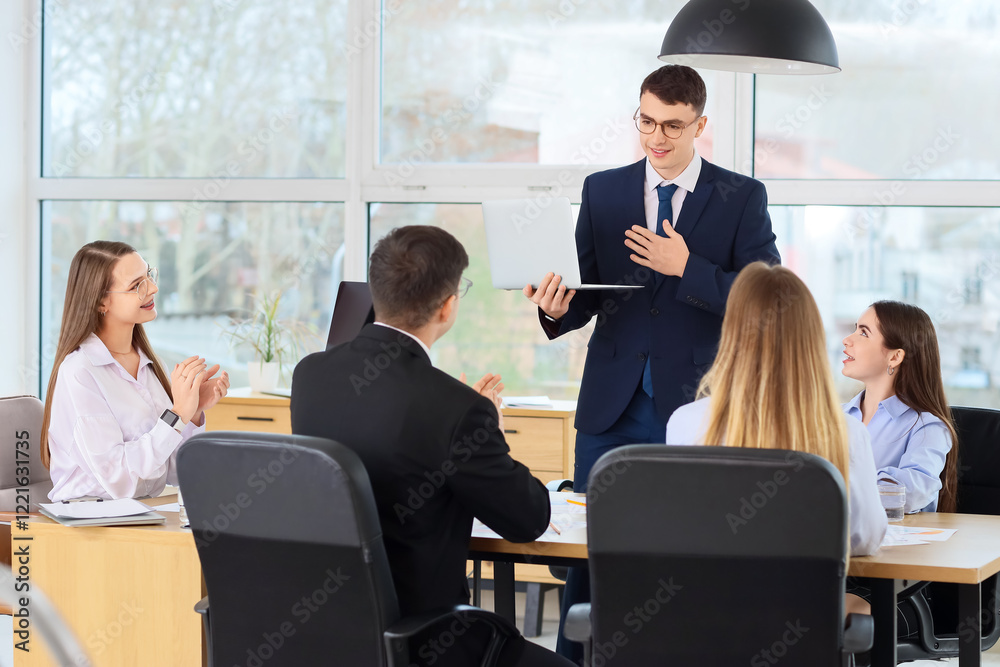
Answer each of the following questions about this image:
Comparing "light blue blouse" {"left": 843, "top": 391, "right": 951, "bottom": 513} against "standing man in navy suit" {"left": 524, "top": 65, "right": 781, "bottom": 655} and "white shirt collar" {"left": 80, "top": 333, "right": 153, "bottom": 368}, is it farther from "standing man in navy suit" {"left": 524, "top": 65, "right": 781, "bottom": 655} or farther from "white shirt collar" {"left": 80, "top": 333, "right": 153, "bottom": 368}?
"white shirt collar" {"left": 80, "top": 333, "right": 153, "bottom": 368}

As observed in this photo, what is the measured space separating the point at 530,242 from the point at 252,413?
2315mm

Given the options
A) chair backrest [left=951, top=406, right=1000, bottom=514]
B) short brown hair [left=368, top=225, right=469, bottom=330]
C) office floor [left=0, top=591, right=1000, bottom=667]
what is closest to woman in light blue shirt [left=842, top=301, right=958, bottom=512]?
chair backrest [left=951, top=406, right=1000, bottom=514]

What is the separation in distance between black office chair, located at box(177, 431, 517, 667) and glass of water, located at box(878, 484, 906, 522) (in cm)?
108

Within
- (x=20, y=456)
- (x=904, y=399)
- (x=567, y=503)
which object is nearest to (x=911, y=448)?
(x=904, y=399)

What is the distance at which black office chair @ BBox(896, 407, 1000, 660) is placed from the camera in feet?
8.10

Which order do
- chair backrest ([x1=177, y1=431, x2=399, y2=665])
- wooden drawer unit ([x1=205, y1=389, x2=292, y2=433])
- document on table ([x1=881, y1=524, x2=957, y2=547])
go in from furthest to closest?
wooden drawer unit ([x1=205, y1=389, x2=292, y2=433]) → document on table ([x1=881, y1=524, x2=957, y2=547]) → chair backrest ([x1=177, y1=431, x2=399, y2=665])

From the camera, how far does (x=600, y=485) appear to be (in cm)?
168

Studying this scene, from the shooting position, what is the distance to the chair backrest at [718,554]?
5.38 feet

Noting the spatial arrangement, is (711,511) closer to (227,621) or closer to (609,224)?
(227,621)

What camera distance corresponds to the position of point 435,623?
1889 millimetres

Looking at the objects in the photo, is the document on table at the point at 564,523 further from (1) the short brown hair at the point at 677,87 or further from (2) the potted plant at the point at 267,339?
(2) the potted plant at the point at 267,339

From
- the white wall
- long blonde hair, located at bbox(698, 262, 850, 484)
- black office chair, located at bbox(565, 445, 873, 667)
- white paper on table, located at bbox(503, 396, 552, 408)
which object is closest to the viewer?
black office chair, located at bbox(565, 445, 873, 667)

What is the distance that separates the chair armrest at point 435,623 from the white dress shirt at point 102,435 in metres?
1.06

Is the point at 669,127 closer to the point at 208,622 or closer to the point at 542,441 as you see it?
the point at 208,622
